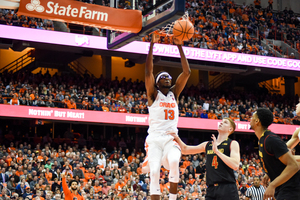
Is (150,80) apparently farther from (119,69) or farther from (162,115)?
(119,69)

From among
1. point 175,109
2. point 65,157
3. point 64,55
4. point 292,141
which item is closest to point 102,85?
point 64,55

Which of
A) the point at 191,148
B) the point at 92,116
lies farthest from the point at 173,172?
the point at 92,116

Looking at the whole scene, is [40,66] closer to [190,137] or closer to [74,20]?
[190,137]

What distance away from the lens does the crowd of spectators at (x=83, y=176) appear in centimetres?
1439

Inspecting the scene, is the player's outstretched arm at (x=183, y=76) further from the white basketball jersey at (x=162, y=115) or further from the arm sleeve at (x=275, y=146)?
the arm sleeve at (x=275, y=146)

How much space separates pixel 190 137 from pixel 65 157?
12178 mm

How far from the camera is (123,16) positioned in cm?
852

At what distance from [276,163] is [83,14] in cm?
547

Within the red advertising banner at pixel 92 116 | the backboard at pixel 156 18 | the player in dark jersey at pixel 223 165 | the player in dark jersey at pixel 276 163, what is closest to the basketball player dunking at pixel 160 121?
the player in dark jersey at pixel 223 165

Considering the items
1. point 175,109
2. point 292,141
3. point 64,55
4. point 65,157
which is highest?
point 64,55

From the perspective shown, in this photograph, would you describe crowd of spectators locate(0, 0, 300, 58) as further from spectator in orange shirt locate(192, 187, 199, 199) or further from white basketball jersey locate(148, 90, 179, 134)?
white basketball jersey locate(148, 90, 179, 134)

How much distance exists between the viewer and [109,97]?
2178 cm

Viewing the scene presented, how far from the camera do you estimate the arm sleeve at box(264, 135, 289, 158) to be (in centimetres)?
430

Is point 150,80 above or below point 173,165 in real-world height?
above
